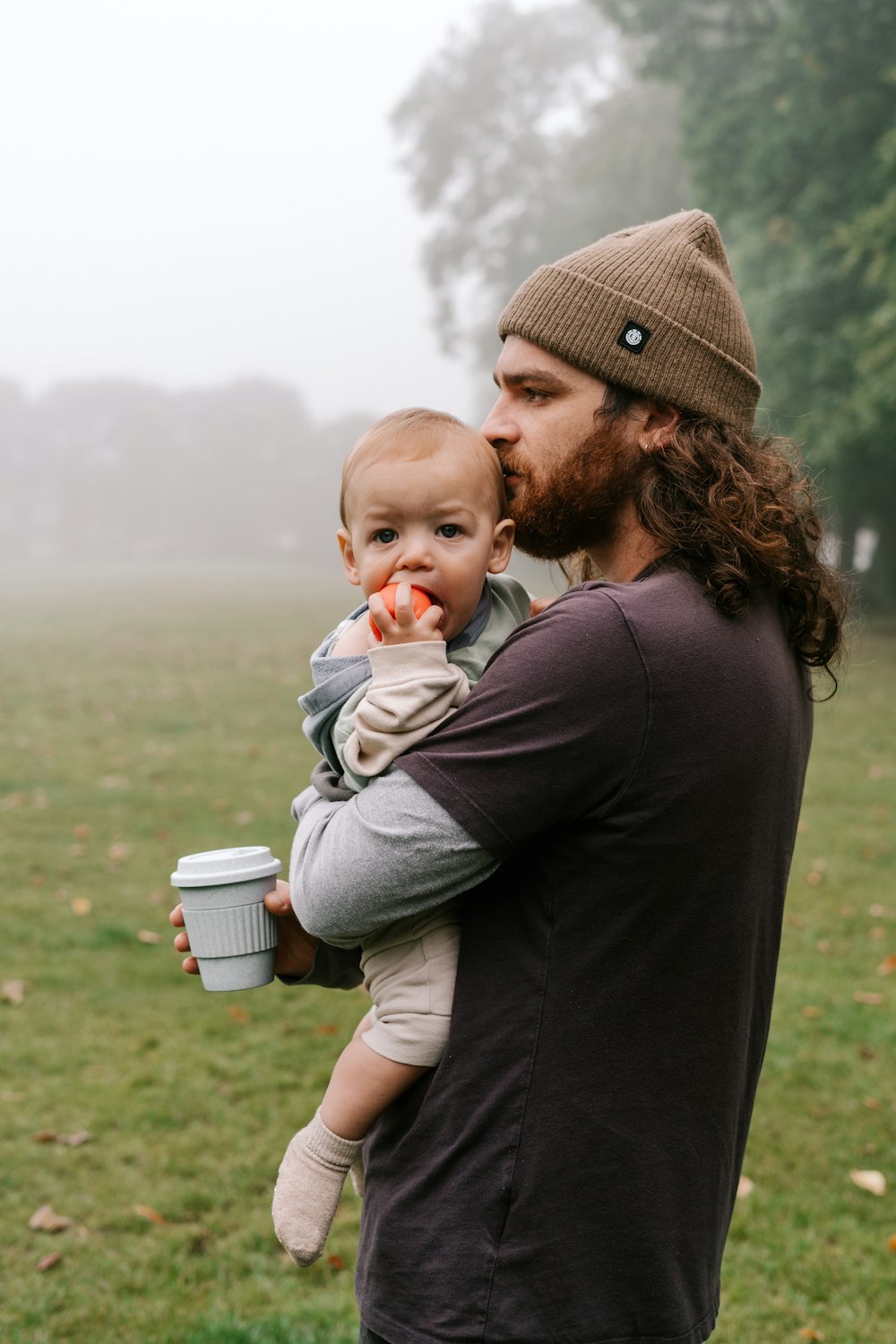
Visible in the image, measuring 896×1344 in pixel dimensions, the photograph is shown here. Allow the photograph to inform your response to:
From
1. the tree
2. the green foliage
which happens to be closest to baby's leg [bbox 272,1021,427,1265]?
the green foliage

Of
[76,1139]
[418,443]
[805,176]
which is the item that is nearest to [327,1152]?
[418,443]

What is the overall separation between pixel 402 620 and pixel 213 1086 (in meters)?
4.14

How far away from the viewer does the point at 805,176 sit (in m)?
19.1

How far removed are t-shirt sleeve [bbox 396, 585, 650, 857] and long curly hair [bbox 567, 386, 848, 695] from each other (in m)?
0.27

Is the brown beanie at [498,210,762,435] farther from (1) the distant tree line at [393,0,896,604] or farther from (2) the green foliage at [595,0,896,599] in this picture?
(2) the green foliage at [595,0,896,599]

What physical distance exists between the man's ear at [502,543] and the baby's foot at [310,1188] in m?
1.00

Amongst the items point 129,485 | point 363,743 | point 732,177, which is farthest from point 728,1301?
point 129,485

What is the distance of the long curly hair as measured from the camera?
191 cm

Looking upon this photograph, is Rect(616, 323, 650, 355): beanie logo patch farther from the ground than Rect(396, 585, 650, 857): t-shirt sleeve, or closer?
farther from the ground

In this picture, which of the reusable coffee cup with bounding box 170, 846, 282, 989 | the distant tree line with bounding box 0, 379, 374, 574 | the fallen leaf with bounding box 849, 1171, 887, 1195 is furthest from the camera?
the distant tree line with bounding box 0, 379, 374, 574

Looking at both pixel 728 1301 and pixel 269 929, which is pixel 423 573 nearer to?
pixel 269 929

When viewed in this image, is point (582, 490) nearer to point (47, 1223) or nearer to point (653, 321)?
point (653, 321)

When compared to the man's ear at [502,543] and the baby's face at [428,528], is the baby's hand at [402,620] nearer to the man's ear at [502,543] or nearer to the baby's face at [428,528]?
the baby's face at [428,528]

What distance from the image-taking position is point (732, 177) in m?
20.6
